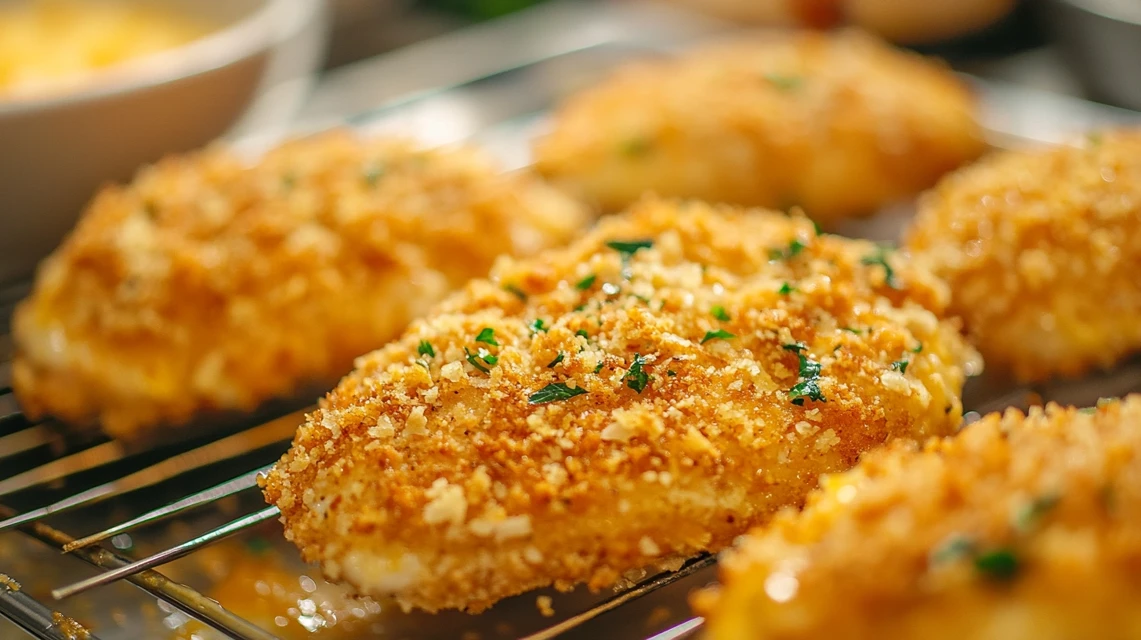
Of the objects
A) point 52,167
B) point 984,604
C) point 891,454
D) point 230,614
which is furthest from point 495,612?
point 52,167

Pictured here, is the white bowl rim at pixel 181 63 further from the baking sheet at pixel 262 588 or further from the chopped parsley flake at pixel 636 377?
the chopped parsley flake at pixel 636 377

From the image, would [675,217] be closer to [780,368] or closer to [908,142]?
[780,368]

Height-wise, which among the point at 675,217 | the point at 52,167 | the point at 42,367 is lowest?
the point at 675,217

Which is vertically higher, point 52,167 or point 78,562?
point 52,167

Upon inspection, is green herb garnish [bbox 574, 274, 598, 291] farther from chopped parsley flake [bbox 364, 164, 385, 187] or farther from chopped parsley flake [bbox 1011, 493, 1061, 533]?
chopped parsley flake [bbox 1011, 493, 1061, 533]

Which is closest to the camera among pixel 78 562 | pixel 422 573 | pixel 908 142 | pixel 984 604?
pixel 984 604

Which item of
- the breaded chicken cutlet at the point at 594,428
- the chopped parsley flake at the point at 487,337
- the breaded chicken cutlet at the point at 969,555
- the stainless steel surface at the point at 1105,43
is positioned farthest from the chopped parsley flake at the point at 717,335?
the stainless steel surface at the point at 1105,43
